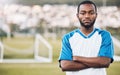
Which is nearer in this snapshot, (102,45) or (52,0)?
(102,45)

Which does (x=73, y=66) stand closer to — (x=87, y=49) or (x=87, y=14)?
(x=87, y=49)

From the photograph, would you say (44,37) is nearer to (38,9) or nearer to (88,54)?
(38,9)

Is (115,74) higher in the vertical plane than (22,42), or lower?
lower

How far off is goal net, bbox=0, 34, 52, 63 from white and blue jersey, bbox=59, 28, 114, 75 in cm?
97

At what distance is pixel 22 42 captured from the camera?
3.37 m

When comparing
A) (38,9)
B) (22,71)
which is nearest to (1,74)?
(22,71)

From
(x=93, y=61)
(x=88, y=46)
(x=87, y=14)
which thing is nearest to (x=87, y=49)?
(x=88, y=46)

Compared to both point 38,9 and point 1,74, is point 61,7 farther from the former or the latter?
point 1,74

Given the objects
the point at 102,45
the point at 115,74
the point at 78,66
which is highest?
the point at 102,45

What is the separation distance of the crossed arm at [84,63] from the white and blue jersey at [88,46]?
0.10ft

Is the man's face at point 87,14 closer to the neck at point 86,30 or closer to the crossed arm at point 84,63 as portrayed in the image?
the neck at point 86,30

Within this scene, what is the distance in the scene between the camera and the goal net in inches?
132

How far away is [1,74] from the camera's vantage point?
3371mm

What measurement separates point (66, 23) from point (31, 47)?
49 cm
